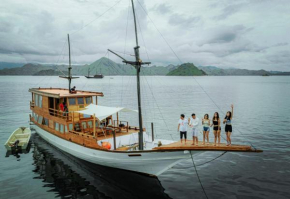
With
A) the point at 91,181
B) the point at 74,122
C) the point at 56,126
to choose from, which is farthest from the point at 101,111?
the point at 56,126

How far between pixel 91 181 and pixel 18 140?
497 inches

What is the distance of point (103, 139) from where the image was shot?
18047mm

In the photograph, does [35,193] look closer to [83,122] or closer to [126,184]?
[126,184]

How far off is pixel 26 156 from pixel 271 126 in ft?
108

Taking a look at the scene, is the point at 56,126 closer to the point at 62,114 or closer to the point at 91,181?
the point at 62,114

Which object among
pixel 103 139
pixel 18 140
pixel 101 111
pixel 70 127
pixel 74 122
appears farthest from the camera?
pixel 18 140

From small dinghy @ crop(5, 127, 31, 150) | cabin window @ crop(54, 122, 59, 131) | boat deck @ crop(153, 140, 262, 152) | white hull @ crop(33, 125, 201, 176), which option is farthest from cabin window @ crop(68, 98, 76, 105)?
boat deck @ crop(153, 140, 262, 152)

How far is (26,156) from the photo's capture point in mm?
21375

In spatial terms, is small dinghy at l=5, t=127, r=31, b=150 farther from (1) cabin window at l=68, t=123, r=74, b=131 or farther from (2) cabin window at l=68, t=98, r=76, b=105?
(2) cabin window at l=68, t=98, r=76, b=105

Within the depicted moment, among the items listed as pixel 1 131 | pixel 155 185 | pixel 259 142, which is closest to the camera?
pixel 155 185

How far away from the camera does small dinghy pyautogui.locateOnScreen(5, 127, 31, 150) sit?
891 inches

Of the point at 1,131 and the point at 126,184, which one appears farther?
the point at 1,131

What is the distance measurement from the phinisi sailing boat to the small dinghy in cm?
162

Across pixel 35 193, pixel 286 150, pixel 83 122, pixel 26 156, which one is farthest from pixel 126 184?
pixel 286 150
